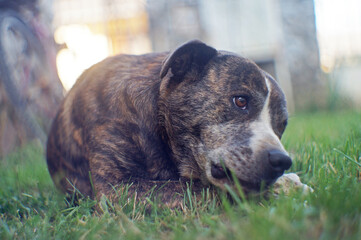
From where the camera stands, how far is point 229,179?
185cm

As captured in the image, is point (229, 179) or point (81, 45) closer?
point (229, 179)

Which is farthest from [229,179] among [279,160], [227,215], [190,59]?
[190,59]

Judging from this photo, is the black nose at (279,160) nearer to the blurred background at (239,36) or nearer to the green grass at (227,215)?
the green grass at (227,215)

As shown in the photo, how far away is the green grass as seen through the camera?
3.45 ft

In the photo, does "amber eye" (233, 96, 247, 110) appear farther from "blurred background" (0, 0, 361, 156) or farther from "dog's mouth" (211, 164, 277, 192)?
"blurred background" (0, 0, 361, 156)

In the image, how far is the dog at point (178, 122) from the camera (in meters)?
1.94

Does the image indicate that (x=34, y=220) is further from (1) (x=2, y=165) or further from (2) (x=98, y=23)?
(2) (x=98, y=23)

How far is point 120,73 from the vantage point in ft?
7.44

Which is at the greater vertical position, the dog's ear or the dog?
the dog's ear

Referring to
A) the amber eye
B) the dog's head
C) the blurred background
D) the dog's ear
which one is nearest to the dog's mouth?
the dog's head

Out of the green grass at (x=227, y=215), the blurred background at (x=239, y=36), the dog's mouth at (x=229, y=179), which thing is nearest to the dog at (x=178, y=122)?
the dog's mouth at (x=229, y=179)

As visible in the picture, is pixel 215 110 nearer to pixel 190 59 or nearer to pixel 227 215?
pixel 190 59

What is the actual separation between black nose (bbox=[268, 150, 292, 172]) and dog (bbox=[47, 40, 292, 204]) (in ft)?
0.30

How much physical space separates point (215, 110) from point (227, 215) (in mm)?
759
